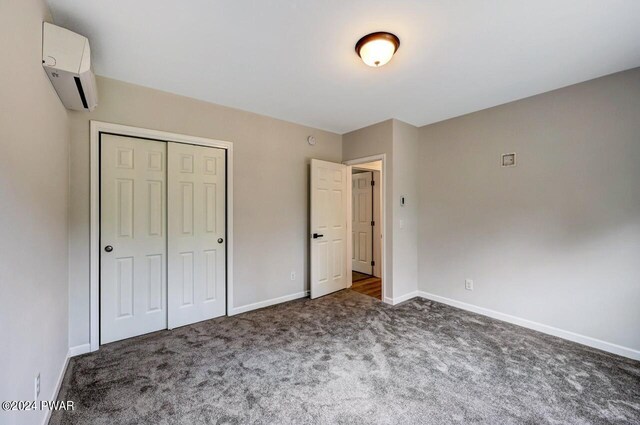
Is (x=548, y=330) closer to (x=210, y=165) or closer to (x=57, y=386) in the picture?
(x=210, y=165)

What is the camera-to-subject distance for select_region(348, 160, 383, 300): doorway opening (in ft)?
17.1

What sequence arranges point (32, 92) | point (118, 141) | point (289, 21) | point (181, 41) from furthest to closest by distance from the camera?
point (118, 141), point (181, 41), point (289, 21), point (32, 92)

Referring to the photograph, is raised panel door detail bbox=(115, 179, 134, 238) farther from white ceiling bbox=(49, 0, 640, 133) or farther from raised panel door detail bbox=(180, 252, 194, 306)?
white ceiling bbox=(49, 0, 640, 133)

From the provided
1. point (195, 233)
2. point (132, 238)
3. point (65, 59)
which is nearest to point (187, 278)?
point (195, 233)

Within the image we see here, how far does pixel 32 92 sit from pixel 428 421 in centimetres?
301

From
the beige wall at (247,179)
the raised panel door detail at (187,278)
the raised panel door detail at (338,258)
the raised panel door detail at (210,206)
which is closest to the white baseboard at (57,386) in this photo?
the beige wall at (247,179)

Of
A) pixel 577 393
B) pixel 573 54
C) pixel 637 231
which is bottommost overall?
pixel 577 393

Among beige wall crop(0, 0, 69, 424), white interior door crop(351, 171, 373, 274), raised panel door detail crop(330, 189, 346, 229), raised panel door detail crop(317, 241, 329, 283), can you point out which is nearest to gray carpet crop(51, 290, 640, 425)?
beige wall crop(0, 0, 69, 424)

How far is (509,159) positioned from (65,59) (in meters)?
4.07

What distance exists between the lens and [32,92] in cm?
148

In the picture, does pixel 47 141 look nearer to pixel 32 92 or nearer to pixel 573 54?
pixel 32 92

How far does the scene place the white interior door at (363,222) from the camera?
532cm

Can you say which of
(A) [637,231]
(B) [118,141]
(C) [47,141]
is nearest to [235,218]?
(B) [118,141]

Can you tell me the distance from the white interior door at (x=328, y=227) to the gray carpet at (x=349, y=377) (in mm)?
→ 1013
